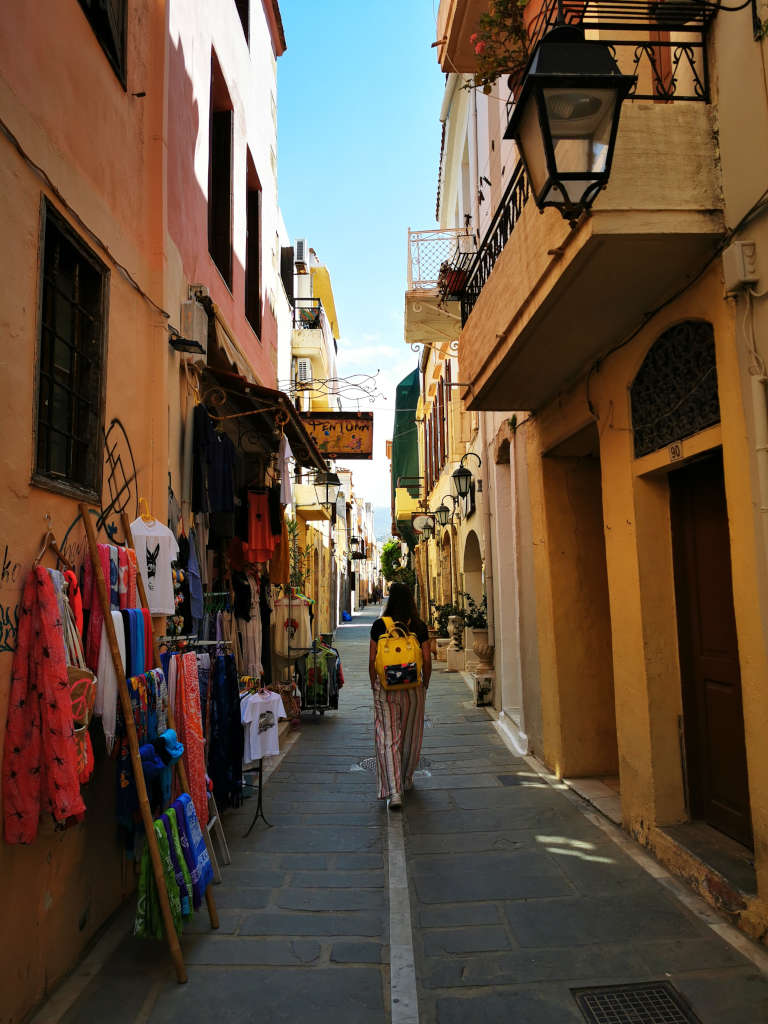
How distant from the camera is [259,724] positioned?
5.79 m

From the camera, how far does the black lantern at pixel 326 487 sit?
536 inches

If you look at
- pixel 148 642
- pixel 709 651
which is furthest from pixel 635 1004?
pixel 148 642

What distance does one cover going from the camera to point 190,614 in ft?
19.7

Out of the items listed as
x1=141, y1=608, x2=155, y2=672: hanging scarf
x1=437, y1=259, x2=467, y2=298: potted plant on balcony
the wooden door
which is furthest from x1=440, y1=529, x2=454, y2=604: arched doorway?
x1=141, y1=608, x2=155, y2=672: hanging scarf

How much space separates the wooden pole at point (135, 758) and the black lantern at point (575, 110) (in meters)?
3.10

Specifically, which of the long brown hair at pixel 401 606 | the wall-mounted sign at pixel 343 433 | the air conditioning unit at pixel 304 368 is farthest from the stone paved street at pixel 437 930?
the air conditioning unit at pixel 304 368

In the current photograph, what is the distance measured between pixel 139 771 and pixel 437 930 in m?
1.87

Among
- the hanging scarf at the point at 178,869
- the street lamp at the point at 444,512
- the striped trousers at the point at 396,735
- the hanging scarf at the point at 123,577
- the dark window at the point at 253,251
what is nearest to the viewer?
the hanging scarf at the point at 178,869

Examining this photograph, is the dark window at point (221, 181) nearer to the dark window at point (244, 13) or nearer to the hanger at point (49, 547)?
the dark window at point (244, 13)

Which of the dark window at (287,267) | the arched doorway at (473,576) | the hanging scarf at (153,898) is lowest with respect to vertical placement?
the hanging scarf at (153,898)

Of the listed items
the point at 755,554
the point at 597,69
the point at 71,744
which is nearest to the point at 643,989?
the point at 755,554

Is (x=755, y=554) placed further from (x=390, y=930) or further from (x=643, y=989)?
(x=390, y=930)

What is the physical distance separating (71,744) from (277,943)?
5.41 feet

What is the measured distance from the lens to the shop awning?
7.17 m
